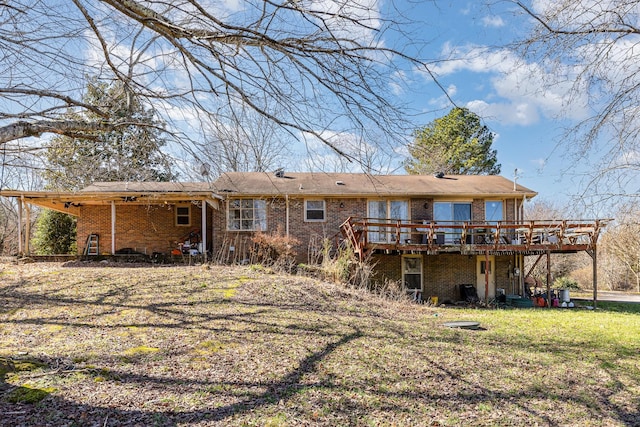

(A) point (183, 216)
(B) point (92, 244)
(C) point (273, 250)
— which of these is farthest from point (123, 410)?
(B) point (92, 244)

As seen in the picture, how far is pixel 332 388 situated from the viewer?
476 cm

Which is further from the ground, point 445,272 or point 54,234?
point 54,234

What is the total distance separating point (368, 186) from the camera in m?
16.1

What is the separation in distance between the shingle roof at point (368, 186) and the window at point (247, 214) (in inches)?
26.2

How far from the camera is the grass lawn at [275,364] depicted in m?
4.11

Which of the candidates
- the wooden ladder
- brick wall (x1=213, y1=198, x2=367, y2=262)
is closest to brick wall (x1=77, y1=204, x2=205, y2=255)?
the wooden ladder

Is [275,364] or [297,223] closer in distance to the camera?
[275,364]

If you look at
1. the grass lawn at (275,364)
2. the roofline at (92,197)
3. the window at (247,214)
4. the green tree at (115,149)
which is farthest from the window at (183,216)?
the green tree at (115,149)

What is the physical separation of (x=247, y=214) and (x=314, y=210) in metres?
2.81

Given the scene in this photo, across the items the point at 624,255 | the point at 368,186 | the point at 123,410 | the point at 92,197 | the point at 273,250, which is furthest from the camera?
the point at 624,255

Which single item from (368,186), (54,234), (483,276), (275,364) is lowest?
(483,276)

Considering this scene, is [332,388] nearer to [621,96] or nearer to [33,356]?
[33,356]

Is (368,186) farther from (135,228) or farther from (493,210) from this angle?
(135,228)

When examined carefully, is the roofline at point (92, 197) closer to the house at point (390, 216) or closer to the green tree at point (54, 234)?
the house at point (390, 216)
